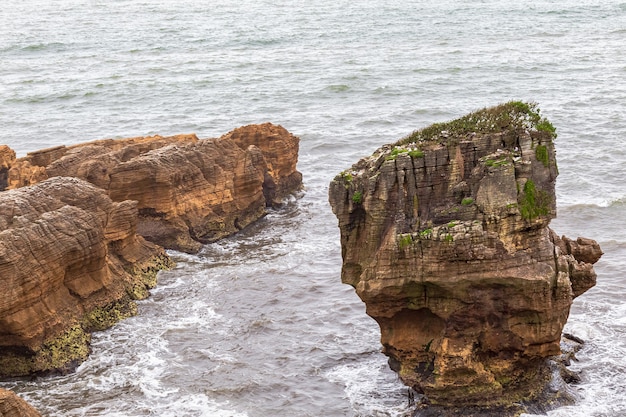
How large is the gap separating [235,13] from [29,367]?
75149mm

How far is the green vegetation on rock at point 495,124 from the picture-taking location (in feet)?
59.8

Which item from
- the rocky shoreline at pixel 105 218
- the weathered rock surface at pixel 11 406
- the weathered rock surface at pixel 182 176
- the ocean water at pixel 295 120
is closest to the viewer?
the weathered rock surface at pixel 11 406

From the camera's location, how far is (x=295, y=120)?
1823 inches

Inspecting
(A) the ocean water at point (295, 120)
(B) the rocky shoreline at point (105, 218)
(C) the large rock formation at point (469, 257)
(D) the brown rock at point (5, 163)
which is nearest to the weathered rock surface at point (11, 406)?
(A) the ocean water at point (295, 120)

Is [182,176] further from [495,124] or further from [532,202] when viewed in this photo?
[532,202]

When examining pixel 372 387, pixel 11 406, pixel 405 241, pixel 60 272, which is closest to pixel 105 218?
pixel 60 272

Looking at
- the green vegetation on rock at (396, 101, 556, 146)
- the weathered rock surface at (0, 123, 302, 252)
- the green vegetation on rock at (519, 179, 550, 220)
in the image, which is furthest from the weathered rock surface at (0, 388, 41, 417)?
the weathered rock surface at (0, 123, 302, 252)

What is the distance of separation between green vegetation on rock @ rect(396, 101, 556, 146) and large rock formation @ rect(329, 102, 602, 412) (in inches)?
1.1

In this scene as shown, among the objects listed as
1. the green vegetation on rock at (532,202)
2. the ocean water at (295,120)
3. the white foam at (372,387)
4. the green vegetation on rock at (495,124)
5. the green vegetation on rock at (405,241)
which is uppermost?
the green vegetation on rock at (495,124)

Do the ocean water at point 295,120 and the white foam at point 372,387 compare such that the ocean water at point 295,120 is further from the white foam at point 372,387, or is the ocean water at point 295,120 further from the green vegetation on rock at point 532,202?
the green vegetation on rock at point 532,202

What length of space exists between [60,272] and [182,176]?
7.64m

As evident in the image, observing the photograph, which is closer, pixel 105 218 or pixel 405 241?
pixel 405 241

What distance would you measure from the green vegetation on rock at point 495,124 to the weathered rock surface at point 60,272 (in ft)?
27.6

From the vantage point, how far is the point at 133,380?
19922 mm
